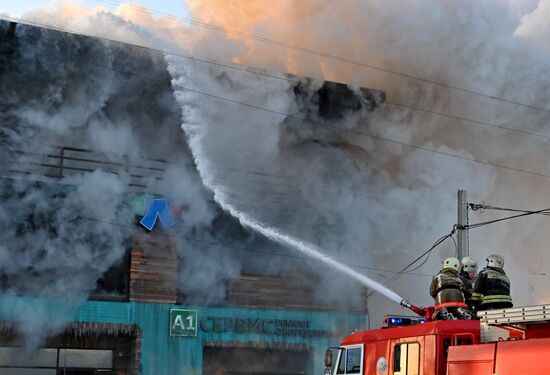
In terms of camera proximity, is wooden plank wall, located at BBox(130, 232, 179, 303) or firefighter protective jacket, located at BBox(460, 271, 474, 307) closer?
firefighter protective jacket, located at BBox(460, 271, 474, 307)

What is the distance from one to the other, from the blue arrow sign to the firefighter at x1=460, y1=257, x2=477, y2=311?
7191mm

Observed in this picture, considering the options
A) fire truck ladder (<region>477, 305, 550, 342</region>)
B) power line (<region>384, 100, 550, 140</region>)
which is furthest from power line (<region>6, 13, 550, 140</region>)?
fire truck ladder (<region>477, 305, 550, 342</region>)

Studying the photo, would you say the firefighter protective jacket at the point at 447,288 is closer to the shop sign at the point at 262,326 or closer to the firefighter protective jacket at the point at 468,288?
the firefighter protective jacket at the point at 468,288

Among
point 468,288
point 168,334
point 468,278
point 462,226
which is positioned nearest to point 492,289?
point 468,288

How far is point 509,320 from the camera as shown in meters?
8.84

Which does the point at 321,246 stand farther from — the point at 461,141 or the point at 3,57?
the point at 3,57

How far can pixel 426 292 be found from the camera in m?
20.4

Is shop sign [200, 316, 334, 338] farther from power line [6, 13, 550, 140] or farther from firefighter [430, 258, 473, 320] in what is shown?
firefighter [430, 258, 473, 320]

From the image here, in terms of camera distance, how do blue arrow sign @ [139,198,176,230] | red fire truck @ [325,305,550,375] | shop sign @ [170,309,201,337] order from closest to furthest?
red fire truck @ [325,305,550,375] < blue arrow sign @ [139,198,176,230] < shop sign @ [170,309,201,337]

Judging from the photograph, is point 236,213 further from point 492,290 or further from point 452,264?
point 492,290

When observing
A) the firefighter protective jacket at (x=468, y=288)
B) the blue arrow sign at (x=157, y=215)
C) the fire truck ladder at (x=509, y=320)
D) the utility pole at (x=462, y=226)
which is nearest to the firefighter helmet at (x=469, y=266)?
the firefighter protective jacket at (x=468, y=288)

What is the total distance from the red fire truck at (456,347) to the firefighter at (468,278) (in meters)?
0.85

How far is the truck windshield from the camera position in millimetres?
10805

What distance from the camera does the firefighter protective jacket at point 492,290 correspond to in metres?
10.8
